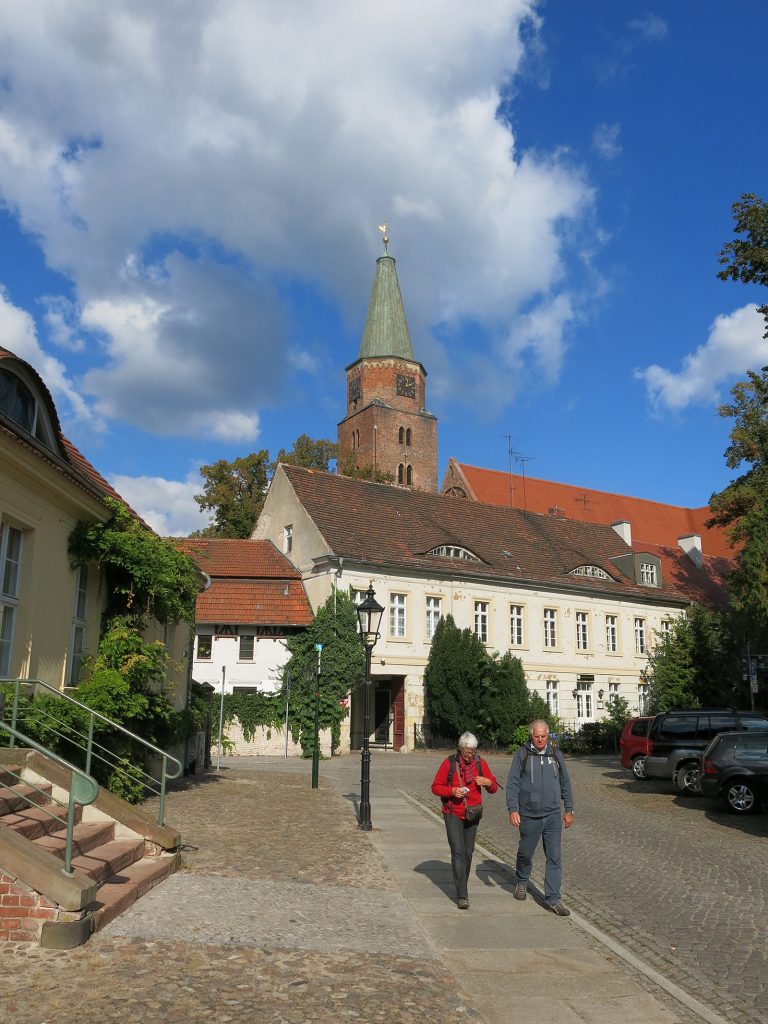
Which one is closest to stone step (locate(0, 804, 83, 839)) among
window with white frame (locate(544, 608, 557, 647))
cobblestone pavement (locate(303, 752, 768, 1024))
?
cobblestone pavement (locate(303, 752, 768, 1024))

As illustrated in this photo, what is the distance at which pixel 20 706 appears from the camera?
10.4 m

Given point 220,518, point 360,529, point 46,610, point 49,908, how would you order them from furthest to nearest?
point 220,518 → point 360,529 → point 46,610 → point 49,908

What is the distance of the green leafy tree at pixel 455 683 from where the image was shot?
3272 centimetres

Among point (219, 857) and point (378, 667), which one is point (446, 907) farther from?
point (378, 667)

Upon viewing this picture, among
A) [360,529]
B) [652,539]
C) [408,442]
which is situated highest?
[408,442]

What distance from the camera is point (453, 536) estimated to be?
38469mm

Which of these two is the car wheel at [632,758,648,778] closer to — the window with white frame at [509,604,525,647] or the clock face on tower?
the window with white frame at [509,604,525,647]

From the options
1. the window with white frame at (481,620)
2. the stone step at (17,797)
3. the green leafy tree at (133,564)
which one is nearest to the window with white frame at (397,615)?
the window with white frame at (481,620)

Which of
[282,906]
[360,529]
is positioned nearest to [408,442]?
[360,529]

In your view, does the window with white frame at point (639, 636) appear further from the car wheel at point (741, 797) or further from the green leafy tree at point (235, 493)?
the car wheel at point (741, 797)

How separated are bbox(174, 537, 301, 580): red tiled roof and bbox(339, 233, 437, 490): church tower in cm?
3443

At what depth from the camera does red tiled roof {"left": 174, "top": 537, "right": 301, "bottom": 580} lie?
3491cm

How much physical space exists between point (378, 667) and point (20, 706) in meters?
23.8

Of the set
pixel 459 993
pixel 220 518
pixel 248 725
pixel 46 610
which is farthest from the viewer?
pixel 220 518
